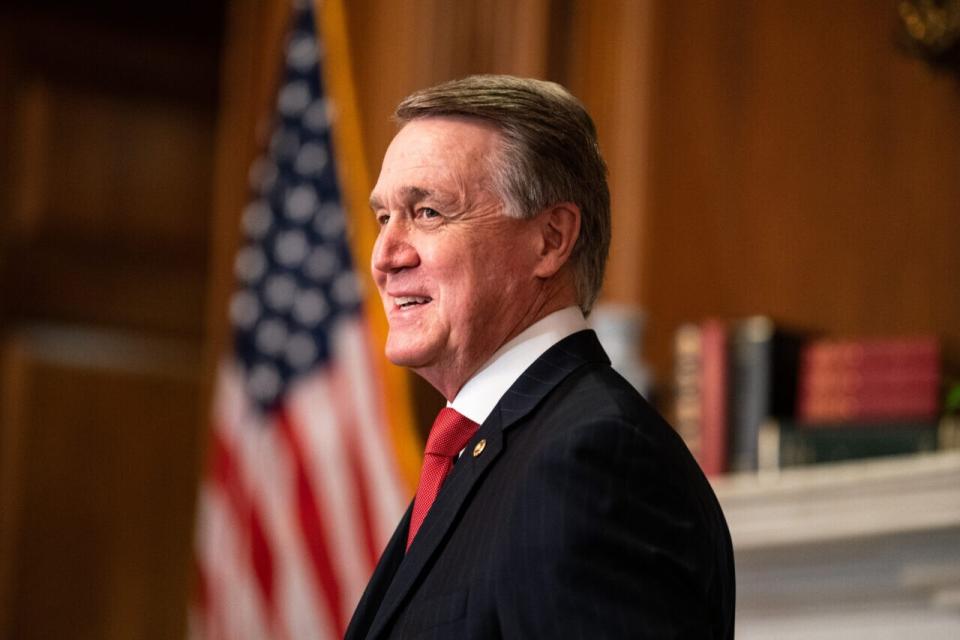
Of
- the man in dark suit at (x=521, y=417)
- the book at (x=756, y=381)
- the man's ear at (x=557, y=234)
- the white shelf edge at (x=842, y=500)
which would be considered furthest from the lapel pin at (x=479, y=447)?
the book at (x=756, y=381)

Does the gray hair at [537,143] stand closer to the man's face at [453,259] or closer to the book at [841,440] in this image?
the man's face at [453,259]

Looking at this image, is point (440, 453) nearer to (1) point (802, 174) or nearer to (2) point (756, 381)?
(2) point (756, 381)

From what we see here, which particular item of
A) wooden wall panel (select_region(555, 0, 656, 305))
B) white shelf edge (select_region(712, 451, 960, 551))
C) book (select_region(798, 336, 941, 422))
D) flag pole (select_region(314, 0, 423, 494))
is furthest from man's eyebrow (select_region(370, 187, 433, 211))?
flag pole (select_region(314, 0, 423, 494))

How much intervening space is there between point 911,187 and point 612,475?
2.39m

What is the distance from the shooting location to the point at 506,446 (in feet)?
5.51

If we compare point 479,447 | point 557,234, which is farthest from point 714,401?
point 479,447

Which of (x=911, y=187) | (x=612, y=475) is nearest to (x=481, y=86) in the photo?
(x=612, y=475)

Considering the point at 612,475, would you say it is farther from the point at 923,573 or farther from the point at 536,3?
the point at 536,3

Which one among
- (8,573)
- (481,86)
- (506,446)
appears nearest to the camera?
(506,446)

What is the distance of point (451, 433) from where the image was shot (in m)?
1.81

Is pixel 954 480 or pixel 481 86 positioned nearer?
pixel 481 86

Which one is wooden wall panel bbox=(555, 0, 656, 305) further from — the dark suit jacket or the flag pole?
the dark suit jacket

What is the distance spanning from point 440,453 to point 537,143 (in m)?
0.40

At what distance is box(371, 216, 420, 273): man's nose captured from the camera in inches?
72.4
